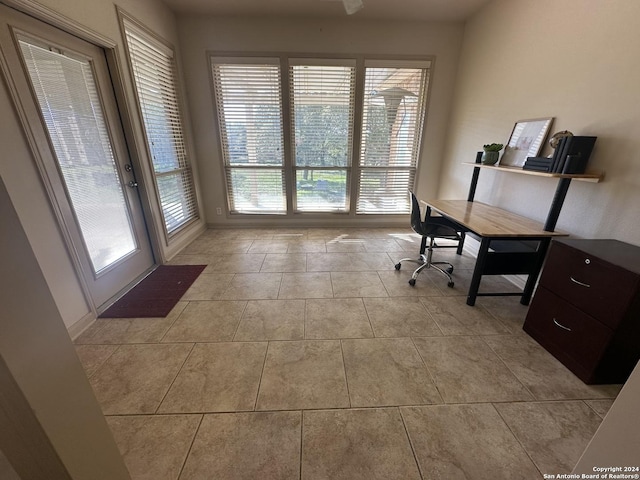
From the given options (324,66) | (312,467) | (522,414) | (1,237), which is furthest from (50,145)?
(522,414)

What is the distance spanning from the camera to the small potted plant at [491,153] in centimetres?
276

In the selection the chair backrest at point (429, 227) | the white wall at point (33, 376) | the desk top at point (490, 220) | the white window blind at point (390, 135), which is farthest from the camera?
the white window blind at point (390, 135)

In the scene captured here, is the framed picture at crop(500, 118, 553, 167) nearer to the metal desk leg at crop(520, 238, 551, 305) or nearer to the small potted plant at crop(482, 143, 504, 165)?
the small potted plant at crop(482, 143, 504, 165)

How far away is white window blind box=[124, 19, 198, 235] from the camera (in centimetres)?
277

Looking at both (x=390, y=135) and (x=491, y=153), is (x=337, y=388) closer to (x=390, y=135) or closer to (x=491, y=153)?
(x=491, y=153)

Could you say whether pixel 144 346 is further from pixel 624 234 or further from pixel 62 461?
pixel 624 234

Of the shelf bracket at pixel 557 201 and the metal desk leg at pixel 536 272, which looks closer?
the shelf bracket at pixel 557 201

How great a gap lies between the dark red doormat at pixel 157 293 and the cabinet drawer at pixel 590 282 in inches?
119

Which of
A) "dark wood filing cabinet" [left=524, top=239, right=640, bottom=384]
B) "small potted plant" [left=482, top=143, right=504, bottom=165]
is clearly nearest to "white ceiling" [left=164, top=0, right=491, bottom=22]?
"small potted plant" [left=482, top=143, right=504, bottom=165]

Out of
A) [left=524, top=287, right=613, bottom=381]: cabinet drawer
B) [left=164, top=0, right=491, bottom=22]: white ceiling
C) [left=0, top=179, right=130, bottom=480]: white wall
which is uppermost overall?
[left=164, top=0, right=491, bottom=22]: white ceiling

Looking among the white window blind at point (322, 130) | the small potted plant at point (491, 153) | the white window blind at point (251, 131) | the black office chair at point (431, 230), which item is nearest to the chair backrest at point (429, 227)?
the black office chair at point (431, 230)

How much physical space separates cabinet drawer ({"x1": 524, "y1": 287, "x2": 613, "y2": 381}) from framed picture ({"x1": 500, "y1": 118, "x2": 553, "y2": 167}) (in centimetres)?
140

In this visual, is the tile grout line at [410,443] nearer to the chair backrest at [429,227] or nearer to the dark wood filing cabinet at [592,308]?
the dark wood filing cabinet at [592,308]

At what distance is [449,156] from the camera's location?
3.97 meters
